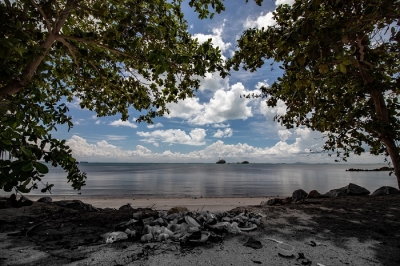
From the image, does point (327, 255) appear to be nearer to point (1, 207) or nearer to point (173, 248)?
point (173, 248)

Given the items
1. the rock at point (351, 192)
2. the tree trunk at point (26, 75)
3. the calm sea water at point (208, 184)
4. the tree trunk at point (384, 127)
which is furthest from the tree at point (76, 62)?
the calm sea water at point (208, 184)

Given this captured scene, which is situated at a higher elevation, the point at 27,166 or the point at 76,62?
the point at 76,62

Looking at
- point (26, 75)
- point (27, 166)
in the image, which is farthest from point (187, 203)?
point (27, 166)

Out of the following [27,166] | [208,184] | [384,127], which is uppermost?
[384,127]

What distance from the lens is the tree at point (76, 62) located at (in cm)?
213

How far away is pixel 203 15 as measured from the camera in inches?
221

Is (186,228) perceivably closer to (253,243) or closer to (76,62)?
(253,243)

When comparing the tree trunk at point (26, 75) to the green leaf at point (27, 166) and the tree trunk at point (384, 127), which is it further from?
the tree trunk at point (384, 127)

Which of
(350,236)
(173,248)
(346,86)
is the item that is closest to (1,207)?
(173,248)

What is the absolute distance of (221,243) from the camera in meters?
3.91

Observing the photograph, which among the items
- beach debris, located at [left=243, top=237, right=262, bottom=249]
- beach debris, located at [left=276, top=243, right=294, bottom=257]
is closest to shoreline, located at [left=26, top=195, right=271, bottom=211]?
beach debris, located at [left=243, top=237, right=262, bottom=249]

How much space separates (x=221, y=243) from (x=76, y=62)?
5319 millimetres

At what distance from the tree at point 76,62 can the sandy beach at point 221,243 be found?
1.14 m

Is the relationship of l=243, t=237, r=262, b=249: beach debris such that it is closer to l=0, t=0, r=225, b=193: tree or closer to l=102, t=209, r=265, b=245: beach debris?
l=102, t=209, r=265, b=245: beach debris
